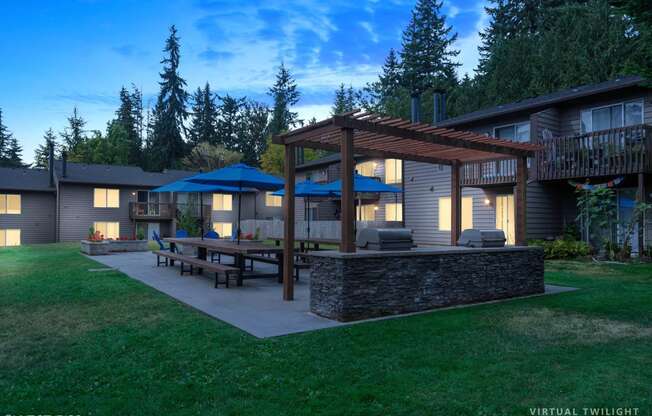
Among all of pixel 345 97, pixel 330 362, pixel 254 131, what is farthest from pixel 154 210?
pixel 345 97

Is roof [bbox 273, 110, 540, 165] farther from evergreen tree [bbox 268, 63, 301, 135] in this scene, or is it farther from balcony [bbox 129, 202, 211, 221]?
evergreen tree [bbox 268, 63, 301, 135]

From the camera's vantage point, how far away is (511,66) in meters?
32.3

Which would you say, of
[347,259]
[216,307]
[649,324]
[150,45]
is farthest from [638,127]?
[150,45]

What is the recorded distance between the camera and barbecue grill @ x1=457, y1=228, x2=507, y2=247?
7867mm

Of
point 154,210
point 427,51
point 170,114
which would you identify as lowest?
point 154,210

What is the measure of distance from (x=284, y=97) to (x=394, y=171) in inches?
1355

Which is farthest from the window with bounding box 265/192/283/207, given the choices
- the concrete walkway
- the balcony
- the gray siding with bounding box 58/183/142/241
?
the concrete walkway

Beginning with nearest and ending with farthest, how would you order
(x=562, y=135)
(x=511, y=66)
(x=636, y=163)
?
(x=636, y=163) < (x=562, y=135) < (x=511, y=66)

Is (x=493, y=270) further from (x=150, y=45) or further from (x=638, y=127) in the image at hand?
(x=150, y=45)

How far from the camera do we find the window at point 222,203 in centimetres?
3136

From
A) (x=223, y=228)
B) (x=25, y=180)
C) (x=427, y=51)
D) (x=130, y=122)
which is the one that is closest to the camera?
(x=25, y=180)

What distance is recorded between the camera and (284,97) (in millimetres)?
54250

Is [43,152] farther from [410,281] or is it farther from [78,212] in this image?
[410,281]

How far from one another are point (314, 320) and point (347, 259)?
0.94m
